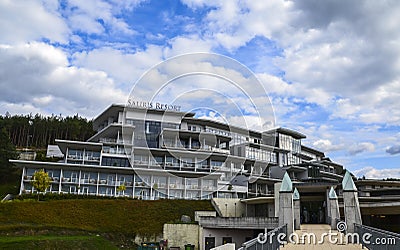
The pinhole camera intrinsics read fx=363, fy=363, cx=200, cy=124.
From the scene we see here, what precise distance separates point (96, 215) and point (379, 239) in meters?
34.5

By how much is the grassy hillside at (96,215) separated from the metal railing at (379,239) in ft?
90.7

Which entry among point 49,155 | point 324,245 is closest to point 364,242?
point 324,245

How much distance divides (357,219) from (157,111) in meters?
45.8

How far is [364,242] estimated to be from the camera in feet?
46.0

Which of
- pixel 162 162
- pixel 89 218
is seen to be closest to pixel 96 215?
pixel 89 218

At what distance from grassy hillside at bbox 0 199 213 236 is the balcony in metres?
5.52

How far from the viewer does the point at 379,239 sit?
1135 cm

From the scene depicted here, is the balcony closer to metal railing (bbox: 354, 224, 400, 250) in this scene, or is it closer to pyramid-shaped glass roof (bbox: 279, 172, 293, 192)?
pyramid-shaped glass roof (bbox: 279, 172, 293, 192)

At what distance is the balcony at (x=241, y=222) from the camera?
108ft

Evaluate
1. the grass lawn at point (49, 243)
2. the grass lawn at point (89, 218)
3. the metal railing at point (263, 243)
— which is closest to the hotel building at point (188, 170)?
the grass lawn at point (89, 218)

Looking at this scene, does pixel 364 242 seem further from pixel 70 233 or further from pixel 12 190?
pixel 12 190

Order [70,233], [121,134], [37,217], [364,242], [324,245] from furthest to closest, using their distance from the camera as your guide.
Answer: [121,134], [37,217], [70,233], [324,245], [364,242]

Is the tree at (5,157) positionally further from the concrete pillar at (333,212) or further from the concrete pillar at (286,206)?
the concrete pillar at (286,206)

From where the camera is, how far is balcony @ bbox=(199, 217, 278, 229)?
32.8m
